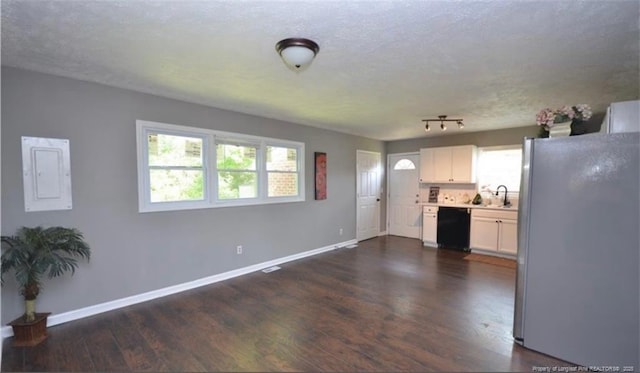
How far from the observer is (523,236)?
2.47 m

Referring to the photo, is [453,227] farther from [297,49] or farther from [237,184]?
[297,49]

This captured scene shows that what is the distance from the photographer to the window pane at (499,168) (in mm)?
5496

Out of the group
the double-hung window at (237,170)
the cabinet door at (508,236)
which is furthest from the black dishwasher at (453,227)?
the double-hung window at (237,170)

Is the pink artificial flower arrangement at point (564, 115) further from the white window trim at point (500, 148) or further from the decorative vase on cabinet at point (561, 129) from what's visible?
the white window trim at point (500, 148)

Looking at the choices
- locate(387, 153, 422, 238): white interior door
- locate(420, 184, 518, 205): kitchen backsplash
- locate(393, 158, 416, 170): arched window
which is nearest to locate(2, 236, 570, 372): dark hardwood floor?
locate(420, 184, 518, 205): kitchen backsplash

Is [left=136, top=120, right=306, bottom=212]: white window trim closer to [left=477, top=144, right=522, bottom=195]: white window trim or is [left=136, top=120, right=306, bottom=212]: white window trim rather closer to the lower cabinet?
the lower cabinet

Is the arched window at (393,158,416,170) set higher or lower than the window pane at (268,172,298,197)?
higher

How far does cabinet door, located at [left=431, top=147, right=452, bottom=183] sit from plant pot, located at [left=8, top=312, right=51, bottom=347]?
252 inches

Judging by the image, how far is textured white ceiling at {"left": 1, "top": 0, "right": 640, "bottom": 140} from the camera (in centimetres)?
175

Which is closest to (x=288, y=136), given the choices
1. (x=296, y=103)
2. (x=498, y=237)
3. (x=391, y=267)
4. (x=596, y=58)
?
(x=296, y=103)

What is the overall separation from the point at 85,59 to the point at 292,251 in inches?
147

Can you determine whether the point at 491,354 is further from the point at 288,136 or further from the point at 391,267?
the point at 288,136

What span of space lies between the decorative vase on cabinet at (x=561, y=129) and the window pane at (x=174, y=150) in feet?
12.7

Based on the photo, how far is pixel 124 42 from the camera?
7.04ft
